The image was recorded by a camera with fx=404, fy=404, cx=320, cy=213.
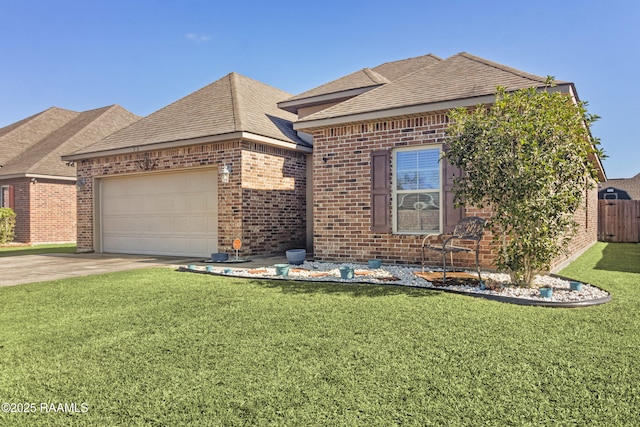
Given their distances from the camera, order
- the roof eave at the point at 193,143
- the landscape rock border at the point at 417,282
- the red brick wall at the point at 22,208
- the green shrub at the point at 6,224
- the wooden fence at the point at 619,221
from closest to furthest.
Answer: the landscape rock border at the point at 417,282
the roof eave at the point at 193,143
the green shrub at the point at 6,224
the wooden fence at the point at 619,221
the red brick wall at the point at 22,208

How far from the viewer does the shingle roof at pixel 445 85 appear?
7.30 m

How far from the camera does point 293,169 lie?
37.5 ft

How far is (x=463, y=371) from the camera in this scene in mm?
2727

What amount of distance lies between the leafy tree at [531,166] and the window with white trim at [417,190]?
204 centimetres

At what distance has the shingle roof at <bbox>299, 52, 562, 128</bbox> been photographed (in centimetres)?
730

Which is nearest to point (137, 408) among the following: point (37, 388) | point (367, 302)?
point (37, 388)

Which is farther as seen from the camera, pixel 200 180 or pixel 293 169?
pixel 293 169

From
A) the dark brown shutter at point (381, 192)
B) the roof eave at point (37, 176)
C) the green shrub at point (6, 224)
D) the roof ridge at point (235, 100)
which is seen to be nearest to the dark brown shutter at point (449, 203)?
the dark brown shutter at point (381, 192)

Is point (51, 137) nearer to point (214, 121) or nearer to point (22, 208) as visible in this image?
point (22, 208)

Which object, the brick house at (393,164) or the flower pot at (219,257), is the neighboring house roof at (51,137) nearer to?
the flower pot at (219,257)

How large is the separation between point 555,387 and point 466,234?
3799 millimetres

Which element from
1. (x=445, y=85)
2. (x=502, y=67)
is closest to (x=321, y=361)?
(x=445, y=85)

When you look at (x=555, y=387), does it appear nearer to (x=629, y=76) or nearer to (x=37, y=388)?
(x=37, y=388)

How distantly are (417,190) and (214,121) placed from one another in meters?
5.87
